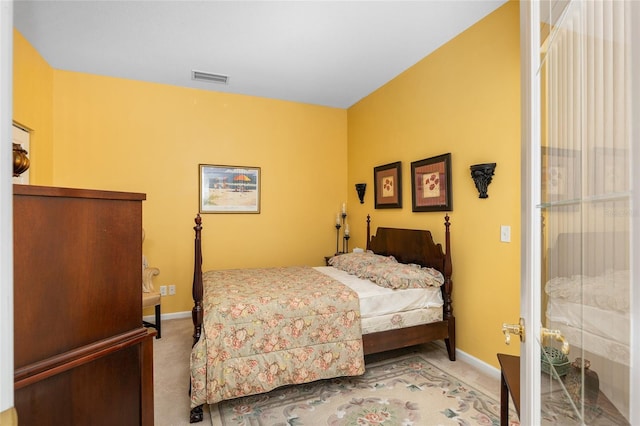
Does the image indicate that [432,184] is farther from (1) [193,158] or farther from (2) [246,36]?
(1) [193,158]

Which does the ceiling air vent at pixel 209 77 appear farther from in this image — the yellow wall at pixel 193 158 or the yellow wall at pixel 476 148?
the yellow wall at pixel 476 148

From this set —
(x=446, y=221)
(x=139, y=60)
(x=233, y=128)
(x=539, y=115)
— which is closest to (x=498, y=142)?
(x=446, y=221)

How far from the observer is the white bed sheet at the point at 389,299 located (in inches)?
98.4

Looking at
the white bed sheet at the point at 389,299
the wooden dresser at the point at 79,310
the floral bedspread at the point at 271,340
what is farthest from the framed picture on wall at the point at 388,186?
the wooden dresser at the point at 79,310

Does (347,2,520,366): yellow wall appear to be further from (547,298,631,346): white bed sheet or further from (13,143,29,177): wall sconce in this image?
(13,143,29,177): wall sconce

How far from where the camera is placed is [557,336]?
741 mm

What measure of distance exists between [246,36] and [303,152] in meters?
1.99

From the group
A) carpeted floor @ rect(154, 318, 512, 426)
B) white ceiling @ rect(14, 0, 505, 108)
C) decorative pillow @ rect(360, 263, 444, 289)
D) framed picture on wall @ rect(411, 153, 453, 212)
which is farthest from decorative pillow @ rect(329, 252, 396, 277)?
white ceiling @ rect(14, 0, 505, 108)

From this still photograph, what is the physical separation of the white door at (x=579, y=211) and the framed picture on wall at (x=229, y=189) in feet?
12.3

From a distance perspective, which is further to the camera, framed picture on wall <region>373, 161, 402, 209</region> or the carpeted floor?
framed picture on wall <region>373, 161, 402, 209</region>

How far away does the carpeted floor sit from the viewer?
204cm

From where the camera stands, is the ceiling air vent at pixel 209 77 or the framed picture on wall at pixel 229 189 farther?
the framed picture on wall at pixel 229 189

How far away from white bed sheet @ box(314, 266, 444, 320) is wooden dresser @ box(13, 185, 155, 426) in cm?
169

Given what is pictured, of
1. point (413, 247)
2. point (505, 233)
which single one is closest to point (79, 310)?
point (505, 233)
